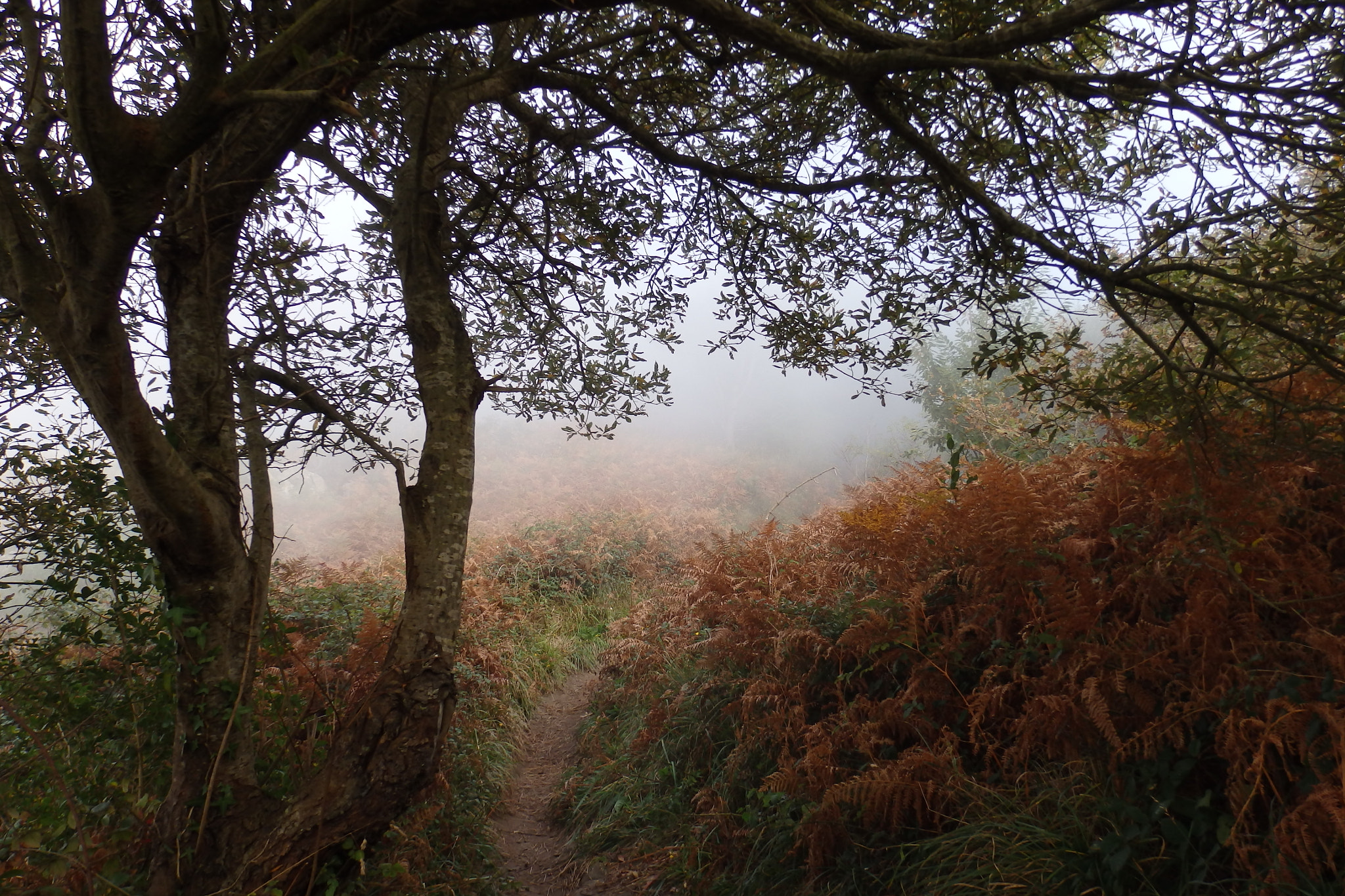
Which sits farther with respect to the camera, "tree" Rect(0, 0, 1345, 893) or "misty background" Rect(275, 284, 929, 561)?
"misty background" Rect(275, 284, 929, 561)

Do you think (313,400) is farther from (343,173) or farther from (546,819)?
(546,819)

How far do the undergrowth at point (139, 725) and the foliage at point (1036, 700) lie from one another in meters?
1.15

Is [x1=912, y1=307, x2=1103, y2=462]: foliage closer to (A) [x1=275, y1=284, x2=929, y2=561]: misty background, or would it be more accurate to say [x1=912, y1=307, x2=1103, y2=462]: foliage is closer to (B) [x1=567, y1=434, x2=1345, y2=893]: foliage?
(B) [x1=567, y1=434, x2=1345, y2=893]: foliage

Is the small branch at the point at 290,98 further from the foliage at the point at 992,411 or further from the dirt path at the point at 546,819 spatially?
the dirt path at the point at 546,819

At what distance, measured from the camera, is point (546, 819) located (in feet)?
16.6

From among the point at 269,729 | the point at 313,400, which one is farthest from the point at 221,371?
the point at 269,729

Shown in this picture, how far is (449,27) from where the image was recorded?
2260 millimetres

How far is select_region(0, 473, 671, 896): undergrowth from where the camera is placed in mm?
2596

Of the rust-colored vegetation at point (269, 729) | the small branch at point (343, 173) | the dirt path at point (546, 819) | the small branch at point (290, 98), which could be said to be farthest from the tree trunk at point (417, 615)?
the dirt path at point (546, 819)

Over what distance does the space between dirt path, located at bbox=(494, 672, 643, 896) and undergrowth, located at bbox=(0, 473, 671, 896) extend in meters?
0.20

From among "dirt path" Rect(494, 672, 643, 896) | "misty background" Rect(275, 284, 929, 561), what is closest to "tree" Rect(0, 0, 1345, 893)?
"dirt path" Rect(494, 672, 643, 896)

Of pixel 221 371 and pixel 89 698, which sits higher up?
pixel 221 371

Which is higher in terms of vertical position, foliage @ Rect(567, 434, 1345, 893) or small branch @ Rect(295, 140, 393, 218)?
small branch @ Rect(295, 140, 393, 218)

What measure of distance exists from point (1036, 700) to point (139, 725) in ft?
13.3
